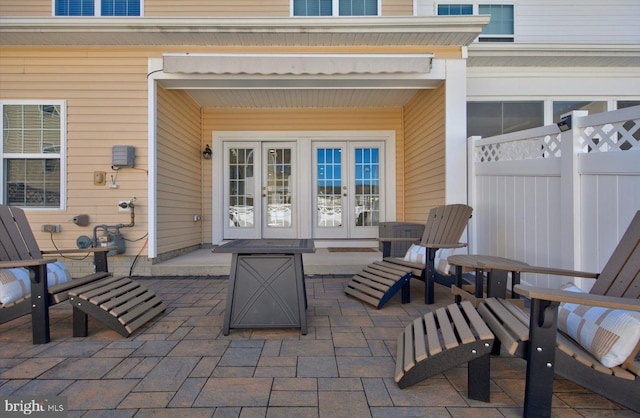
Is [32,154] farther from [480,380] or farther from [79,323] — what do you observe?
[480,380]

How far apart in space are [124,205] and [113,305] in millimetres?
2392

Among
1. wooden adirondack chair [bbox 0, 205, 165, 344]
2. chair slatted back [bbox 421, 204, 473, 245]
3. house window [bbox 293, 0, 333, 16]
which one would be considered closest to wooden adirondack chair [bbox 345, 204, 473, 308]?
chair slatted back [bbox 421, 204, 473, 245]

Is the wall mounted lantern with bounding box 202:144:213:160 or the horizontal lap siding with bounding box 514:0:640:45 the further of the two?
the wall mounted lantern with bounding box 202:144:213:160

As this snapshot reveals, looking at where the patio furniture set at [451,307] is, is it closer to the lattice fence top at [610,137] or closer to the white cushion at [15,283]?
the white cushion at [15,283]

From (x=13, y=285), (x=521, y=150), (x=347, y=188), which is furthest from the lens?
(x=347, y=188)

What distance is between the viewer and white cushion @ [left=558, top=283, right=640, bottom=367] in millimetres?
1490

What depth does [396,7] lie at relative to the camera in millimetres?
5500

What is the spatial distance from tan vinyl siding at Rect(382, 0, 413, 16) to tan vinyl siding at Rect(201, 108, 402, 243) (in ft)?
5.06

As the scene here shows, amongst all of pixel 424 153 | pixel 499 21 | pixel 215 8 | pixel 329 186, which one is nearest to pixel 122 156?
pixel 215 8

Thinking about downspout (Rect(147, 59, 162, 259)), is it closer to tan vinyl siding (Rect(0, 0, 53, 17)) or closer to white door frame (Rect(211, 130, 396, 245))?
white door frame (Rect(211, 130, 396, 245))

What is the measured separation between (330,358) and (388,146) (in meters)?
4.88

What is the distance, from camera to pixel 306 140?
21.0 feet

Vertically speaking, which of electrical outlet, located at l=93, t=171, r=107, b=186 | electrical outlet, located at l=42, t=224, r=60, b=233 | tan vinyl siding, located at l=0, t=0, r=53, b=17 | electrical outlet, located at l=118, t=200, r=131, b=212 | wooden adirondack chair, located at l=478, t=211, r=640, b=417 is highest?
tan vinyl siding, located at l=0, t=0, r=53, b=17

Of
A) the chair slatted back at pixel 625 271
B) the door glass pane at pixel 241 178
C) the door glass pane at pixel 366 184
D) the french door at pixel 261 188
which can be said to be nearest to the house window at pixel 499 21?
the door glass pane at pixel 366 184
